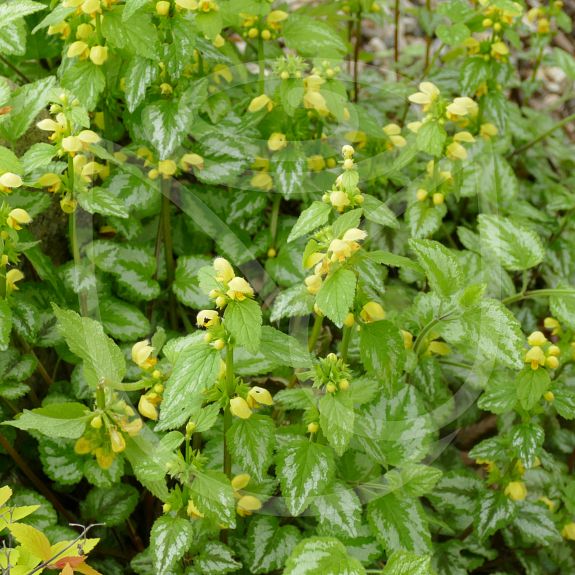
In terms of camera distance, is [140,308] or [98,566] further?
[140,308]

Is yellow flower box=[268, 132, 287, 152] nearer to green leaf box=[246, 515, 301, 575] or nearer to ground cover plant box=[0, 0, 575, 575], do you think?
ground cover plant box=[0, 0, 575, 575]

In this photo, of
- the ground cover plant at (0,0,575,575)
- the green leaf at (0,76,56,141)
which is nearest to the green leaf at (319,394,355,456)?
the ground cover plant at (0,0,575,575)

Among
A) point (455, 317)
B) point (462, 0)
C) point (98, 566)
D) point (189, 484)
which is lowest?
point (98, 566)

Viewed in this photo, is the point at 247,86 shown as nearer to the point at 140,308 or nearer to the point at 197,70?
the point at 197,70

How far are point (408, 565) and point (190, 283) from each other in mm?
977

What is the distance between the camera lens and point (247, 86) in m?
2.32

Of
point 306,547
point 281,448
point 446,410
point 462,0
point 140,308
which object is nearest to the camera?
point 306,547

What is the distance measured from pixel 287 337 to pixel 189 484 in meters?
0.34

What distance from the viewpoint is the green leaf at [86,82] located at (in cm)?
181

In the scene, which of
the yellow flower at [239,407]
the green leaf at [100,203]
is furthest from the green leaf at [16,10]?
the yellow flower at [239,407]

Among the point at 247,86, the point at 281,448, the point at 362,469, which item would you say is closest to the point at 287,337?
the point at 281,448

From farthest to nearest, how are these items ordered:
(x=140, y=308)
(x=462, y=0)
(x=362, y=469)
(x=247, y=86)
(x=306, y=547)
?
(x=462, y=0) < (x=247, y=86) < (x=140, y=308) < (x=362, y=469) < (x=306, y=547)

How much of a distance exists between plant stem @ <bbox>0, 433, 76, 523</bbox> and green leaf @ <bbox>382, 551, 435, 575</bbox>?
2.91 feet

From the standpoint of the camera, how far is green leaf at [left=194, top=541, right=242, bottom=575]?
60.1 inches
